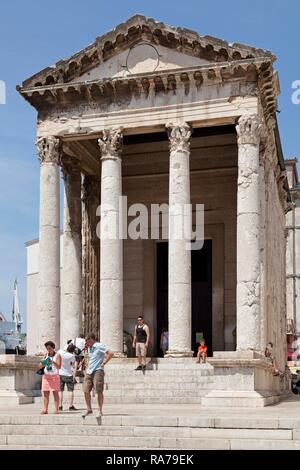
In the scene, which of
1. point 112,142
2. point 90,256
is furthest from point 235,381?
point 90,256

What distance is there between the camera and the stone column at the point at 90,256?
31.1 m

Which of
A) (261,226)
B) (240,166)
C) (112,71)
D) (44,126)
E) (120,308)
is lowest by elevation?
(120,308)

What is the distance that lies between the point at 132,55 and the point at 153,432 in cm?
1574

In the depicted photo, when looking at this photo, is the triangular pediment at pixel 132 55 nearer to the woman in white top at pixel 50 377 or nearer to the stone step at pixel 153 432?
the woman in white top at pixel 50 377

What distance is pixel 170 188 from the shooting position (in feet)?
83.0

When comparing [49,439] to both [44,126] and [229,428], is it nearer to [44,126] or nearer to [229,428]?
[229,428]

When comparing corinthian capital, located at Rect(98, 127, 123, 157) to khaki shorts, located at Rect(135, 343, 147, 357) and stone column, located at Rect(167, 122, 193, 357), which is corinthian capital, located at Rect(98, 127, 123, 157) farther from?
khaki shorts, located at Rect(135, 343, 147, 357)

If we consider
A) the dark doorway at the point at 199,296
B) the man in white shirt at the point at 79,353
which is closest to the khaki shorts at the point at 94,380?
the man in white shirt at the point at 79,353

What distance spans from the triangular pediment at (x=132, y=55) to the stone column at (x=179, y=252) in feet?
7.54
